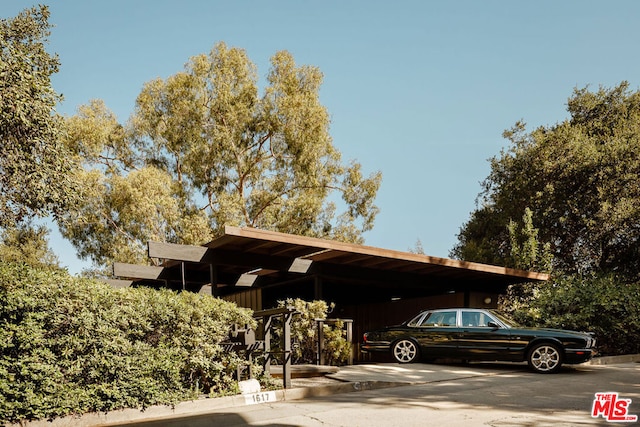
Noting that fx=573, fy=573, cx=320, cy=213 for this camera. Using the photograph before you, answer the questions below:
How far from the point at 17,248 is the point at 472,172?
31.9 meters

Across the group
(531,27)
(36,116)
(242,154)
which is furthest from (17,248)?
(531,27)

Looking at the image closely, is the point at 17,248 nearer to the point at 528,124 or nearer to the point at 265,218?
the point at 265,218

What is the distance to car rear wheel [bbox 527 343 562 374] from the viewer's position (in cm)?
1242

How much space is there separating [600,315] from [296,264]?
380 inches

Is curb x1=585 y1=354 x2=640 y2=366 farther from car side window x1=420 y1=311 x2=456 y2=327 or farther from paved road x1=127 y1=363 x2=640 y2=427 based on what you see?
car side window x1=420 y1=311 x2=456 y2=327

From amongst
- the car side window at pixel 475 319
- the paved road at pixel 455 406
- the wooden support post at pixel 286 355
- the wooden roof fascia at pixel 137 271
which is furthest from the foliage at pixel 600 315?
the wooden roof fascia at pixel 137 271

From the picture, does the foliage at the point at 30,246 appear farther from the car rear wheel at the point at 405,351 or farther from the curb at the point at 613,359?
the curb at the point at 613,359

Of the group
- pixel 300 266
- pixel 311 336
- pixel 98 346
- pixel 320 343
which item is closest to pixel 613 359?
pixel 320 343

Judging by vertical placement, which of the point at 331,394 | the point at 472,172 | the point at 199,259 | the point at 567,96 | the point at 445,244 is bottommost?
the point at 331,394

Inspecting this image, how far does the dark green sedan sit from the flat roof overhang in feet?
6.48

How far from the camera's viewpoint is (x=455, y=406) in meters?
8.24

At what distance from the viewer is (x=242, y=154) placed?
1256 inches

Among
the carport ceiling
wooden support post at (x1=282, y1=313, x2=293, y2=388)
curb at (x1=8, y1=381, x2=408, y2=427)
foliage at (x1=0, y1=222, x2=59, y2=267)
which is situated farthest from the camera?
foliage at (x1=0, y1=222, x2=59, y2=267)

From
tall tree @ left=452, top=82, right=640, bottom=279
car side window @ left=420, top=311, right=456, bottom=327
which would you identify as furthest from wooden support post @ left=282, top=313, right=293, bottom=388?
tall tree @ left=452, top=82, right=640, bottom=279
